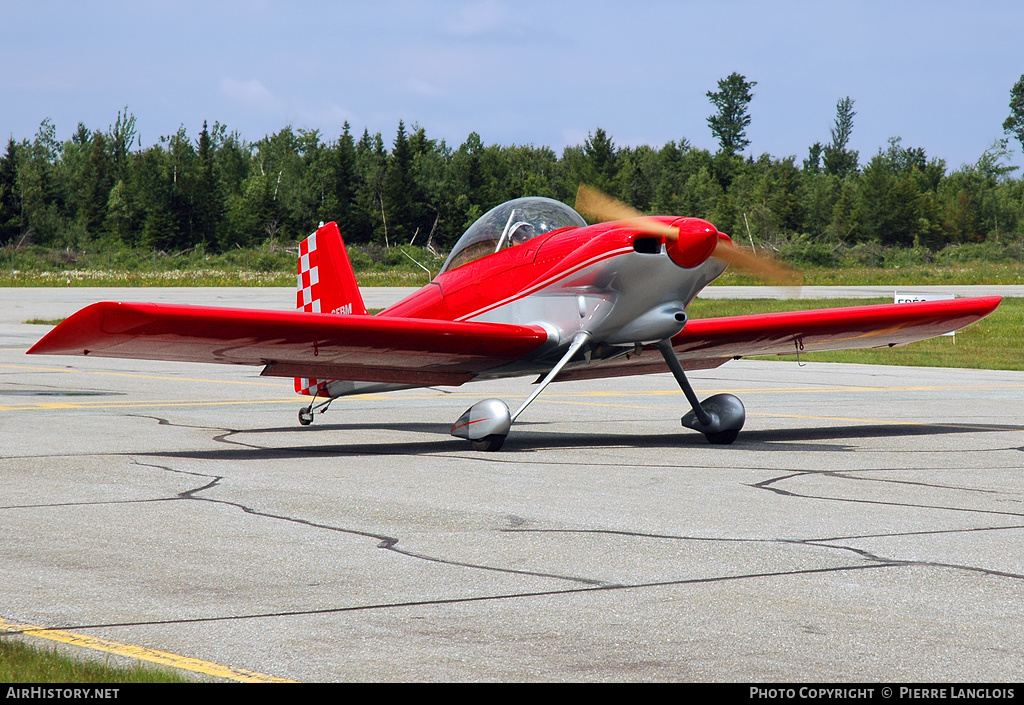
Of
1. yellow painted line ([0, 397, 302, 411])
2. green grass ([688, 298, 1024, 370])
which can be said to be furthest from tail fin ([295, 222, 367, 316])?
green grass ([688, 298, 1024, 370])

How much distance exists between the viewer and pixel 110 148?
109 meters

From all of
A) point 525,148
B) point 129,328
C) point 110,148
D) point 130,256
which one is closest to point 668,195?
point 525,148

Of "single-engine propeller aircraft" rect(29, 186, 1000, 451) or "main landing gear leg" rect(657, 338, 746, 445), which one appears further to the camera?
"main landing gear leg" rect(657, 338, 746, 445)

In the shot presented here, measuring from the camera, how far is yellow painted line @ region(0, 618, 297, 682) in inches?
135

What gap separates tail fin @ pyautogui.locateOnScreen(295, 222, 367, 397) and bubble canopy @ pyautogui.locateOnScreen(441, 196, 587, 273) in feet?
6.64

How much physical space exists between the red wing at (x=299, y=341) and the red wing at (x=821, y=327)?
Result: 2062mm

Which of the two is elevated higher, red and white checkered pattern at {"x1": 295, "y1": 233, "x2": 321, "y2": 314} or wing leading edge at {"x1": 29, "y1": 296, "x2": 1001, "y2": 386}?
red and white checkered pattern at {"x1": 295, "y1": 233, "x2": 321, "y2": 314}

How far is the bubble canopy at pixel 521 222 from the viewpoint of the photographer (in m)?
10.5

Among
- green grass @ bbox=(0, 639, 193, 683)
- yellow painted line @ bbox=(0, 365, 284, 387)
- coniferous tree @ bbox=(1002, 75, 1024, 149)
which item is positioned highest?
coniferous tree @ bbox=(1002, 75, 1024, 149)

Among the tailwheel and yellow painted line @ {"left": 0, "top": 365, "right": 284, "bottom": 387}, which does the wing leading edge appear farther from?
yellow painted line @ {"left": 0, "top": 365, "right": 284, "bottom": 387}

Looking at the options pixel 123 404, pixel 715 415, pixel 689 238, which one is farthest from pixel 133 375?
pixel 689 238

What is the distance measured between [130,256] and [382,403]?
6855 cm

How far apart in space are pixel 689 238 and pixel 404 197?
78.5 meters

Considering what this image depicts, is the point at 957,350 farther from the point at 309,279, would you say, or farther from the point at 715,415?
the point at 309,279
